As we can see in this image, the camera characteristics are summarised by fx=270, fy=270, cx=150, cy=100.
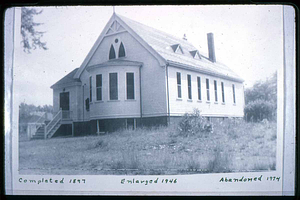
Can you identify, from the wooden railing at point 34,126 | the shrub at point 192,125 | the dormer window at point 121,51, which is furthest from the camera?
the dormer window at point 121,51

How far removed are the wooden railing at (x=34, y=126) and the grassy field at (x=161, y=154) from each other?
0.41 feet

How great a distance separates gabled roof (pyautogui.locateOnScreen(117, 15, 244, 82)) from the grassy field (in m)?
1.02

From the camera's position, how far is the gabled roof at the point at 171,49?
441 centimetres

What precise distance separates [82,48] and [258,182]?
11.3 ft

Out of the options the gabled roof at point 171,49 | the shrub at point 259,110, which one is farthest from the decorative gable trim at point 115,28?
the shrub at point 259,110

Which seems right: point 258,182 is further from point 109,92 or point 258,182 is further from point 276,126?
point 109,92

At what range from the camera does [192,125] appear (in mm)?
4328

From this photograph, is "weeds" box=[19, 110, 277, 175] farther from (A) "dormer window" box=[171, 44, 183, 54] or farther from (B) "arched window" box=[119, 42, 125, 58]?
(B) "arched window" box=[119, 42, 125, 58]

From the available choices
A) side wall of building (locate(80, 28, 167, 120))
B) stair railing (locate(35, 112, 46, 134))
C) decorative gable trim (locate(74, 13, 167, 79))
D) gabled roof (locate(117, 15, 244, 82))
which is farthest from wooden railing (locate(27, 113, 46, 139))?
gabled roof (locate(117, 15, 244, 82))

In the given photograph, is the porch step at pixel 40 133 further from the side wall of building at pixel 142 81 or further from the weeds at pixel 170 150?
the side wall of building at pixel 142 81

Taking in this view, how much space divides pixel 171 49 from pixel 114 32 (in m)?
1.01

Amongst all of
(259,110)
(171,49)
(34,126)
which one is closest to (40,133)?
(34,126)

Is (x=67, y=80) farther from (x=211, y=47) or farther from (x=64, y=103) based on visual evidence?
(x=211, y=47)
